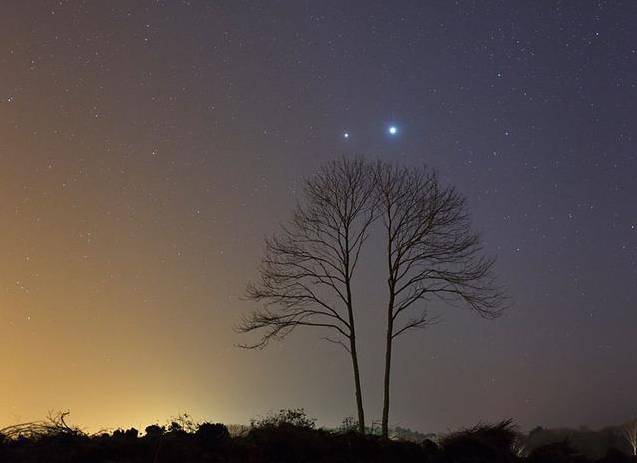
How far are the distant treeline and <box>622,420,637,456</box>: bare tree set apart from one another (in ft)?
66.9

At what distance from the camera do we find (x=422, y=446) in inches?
342

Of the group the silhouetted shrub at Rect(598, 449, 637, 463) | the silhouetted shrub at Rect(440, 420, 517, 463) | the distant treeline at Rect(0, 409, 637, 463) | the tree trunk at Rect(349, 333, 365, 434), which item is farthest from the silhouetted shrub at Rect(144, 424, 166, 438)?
the tree trunk at Rect(349, 333, 365, 434)

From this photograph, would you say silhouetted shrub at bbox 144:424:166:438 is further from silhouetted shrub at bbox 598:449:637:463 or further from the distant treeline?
silhouetted shrub at bbox 598:449:637:463

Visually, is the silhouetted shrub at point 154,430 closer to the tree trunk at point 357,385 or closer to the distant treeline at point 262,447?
the distant treeline at point 262,447

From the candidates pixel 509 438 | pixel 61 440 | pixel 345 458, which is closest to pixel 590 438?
pixel 509 438

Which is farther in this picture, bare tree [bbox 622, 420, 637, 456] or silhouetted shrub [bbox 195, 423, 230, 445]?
bare tree [bbox 622, 420, 637, 456]

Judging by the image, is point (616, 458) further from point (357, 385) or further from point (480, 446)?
point (357, 385)

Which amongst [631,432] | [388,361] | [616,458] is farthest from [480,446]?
[631,432]

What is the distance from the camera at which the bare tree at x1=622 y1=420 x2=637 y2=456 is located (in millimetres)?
26500

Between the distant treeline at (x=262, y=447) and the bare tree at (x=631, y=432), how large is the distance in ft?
66.9

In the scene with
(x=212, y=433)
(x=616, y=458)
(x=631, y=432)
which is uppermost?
(x=631, y=432)

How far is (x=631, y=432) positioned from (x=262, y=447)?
85.2 feet

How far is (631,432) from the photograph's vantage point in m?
27.9

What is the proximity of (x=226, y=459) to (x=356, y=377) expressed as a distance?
45.3ft
